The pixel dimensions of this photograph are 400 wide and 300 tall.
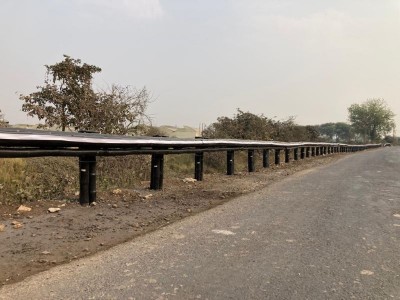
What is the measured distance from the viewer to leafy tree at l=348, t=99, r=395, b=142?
113 meters

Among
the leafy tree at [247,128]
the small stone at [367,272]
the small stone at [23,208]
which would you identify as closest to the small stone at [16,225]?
the small stone at [23,208]

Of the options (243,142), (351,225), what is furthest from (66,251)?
(243,142)

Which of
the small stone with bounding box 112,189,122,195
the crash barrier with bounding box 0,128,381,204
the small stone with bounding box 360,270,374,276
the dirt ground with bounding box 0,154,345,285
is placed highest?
the crash barrier with bounding box 0,128,381,204

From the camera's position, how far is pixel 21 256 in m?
3.93

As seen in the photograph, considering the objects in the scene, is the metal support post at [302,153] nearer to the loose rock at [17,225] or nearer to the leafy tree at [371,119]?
the loose rock at [17,225]

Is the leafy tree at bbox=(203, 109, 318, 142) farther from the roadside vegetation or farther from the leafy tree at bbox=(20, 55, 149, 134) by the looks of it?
the leafy tree at bbox=(20, 55, 149, 134)

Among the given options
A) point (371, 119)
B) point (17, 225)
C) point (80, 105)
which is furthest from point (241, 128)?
point (371, 119)

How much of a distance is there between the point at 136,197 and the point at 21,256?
3.09 meters

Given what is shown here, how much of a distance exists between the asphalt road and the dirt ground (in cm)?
25

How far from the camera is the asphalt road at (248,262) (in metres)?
3.23

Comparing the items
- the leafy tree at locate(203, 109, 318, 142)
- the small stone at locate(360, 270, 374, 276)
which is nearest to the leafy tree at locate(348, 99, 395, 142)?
the leafy tree at locate(203, 109, 318, 142)

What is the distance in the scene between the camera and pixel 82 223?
16.8 ft

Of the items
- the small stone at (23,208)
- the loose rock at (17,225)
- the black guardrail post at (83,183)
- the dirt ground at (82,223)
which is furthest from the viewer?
the black guardrail post at (83,183)

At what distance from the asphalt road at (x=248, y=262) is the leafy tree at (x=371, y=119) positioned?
115317 millimetres
